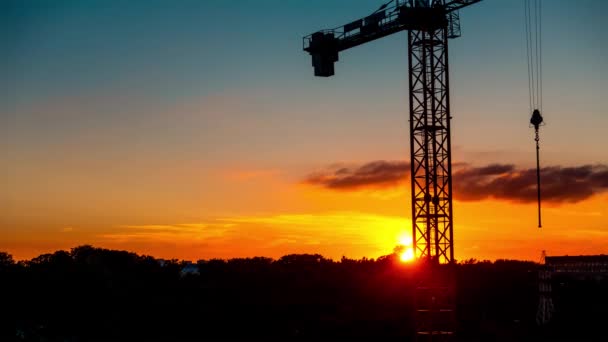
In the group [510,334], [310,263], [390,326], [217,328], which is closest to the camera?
[510,334]

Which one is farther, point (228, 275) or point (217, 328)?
point (228, 275)

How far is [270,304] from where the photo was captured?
75.9m

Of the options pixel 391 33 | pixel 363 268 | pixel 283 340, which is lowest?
pixel 283 340

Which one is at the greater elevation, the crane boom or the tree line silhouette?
the crane boom

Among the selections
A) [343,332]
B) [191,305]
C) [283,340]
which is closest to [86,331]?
[191,305]

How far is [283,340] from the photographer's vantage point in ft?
225

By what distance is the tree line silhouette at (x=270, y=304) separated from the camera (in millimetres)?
66062

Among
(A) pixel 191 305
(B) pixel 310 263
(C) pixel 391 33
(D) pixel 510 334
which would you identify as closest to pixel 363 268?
(B) pixel 310 263

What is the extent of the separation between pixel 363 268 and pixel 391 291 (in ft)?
45.8

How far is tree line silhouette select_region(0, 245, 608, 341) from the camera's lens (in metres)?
66.1

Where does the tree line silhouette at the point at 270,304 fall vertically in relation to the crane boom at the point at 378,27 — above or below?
below

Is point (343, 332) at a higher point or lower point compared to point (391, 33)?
lower

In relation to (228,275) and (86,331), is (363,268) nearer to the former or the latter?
(228,275)

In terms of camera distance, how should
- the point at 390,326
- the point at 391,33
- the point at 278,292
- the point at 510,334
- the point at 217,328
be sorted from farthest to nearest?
1. the point at 278,292
2. the point at 217,328
3. the point at 390,326
4. the point at 510,334
5. the point at 391,33
